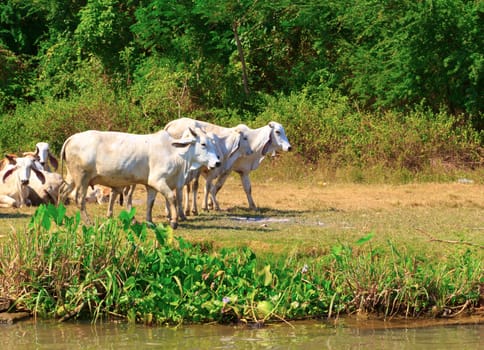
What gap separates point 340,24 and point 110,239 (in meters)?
14.3

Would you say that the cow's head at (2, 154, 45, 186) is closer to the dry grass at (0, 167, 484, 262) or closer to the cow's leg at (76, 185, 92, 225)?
the dry grass at (0, 167, 484, 262)

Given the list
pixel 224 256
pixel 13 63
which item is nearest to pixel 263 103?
pixel 13 63

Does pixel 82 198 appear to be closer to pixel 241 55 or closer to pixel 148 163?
pixel 148 163

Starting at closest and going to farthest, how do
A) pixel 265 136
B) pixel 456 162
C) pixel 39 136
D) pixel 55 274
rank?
pixel 55 274 → pixel 265 136 → pixel 456 162 → pixel 39 136

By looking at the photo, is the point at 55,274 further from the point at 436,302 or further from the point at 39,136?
the point at 39,136

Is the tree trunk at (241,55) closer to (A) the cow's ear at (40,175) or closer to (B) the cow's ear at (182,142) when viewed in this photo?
(A) the cow's ear at (40,175)

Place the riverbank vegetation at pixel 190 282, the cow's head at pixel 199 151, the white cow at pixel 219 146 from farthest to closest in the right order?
the white cow at pixel 219 146, the cow's head at pixel 199 151, the riverbank vegetation at pixel 190 282

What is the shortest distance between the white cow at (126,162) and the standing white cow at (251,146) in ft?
6.67

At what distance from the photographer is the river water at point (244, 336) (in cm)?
788

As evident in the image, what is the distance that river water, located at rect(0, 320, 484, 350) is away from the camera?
788 centimetres

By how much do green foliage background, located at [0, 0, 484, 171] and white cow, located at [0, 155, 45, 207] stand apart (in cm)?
649

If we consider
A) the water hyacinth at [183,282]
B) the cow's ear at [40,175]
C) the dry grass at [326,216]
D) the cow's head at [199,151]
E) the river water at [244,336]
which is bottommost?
the river water at [244,336]

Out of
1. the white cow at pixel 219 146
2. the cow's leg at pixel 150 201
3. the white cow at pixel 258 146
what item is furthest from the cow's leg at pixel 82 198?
the white cow at pixel 258 146

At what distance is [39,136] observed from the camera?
20922 millimetres
